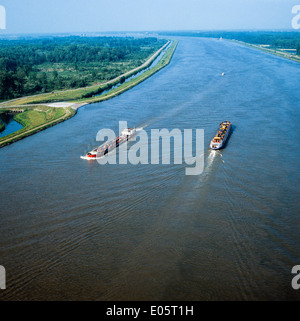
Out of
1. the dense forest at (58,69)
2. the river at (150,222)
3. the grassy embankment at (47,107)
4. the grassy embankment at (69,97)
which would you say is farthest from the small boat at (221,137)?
the dense forest at (58,69)

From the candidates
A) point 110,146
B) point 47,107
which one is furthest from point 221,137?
point 47,107

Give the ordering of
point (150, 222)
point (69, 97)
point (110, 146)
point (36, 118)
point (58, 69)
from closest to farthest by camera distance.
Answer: point (150, 222), point (110, 146), point (36, 118), point (69, 97), point (58, 69)

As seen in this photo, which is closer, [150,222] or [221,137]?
[150,222]

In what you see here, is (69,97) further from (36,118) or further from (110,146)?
(110,146)

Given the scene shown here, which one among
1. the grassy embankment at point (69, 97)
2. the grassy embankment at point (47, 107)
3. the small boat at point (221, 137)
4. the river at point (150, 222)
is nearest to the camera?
the river at point (150, 222)

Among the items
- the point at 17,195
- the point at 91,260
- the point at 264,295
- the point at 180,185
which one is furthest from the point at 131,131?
the point at 264,295

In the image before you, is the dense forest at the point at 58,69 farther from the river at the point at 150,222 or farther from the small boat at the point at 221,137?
the small boat at the point at 221,137
